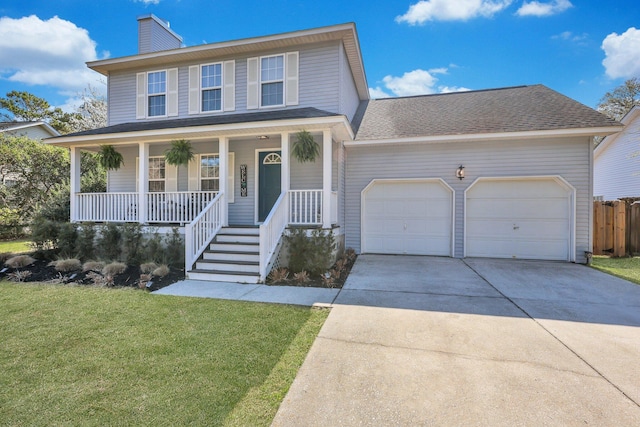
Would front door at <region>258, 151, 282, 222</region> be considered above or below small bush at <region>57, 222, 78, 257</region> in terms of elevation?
above

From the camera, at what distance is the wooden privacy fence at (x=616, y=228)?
877 cm

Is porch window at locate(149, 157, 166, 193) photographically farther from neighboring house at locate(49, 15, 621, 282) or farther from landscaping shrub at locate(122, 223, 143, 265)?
landscaping shrub at locate(122, 223, 143, 265)

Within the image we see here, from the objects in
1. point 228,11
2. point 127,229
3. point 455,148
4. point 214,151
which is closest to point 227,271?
point 127,229

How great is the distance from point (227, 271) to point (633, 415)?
19.5 feet

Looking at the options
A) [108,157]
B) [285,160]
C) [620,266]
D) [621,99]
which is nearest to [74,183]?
[108,157]

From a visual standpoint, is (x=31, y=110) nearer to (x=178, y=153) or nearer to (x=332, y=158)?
(x=178, y=153)

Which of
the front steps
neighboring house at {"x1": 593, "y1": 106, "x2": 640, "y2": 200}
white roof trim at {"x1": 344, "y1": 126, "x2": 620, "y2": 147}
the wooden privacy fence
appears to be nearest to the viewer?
the front steps

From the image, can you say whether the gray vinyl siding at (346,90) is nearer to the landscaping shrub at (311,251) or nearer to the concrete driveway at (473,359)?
the landscaping shrub at (311,251)

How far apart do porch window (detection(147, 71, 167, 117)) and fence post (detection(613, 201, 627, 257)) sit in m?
14.6

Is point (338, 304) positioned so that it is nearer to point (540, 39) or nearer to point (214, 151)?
point (214, 151)

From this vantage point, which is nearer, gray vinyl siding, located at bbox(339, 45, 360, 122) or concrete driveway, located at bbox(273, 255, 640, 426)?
concrete driveway, located at bbox(273, 255, 640, 426)

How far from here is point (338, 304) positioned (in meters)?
4.52

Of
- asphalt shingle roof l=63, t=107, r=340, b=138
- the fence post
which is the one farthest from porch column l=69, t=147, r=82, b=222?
the fence post

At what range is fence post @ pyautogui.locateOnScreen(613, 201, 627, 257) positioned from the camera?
8.74 m
